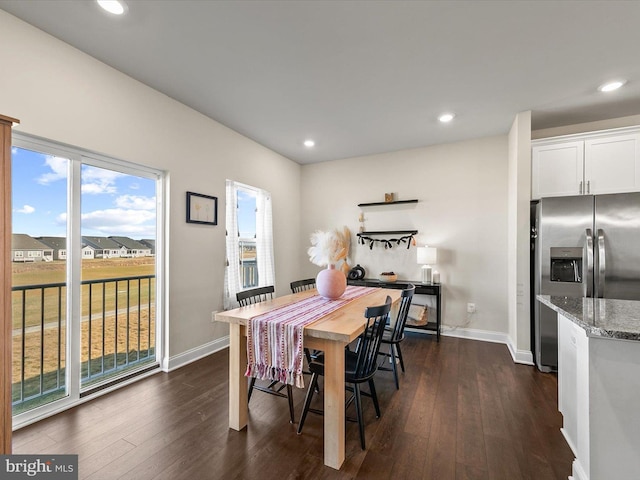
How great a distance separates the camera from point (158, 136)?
2842 mm

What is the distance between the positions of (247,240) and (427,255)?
2.62 meters

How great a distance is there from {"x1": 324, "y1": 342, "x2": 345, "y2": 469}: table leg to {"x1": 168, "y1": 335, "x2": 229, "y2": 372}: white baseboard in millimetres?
2046

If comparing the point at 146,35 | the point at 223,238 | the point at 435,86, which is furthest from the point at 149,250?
the point at 435,86

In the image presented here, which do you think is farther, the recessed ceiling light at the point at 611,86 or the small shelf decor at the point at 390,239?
the small shelf decor at the point at 390,239

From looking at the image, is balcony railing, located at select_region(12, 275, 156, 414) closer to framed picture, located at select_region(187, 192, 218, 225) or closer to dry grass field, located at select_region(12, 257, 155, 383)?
dry grass field, located at select_region(12, 257, 155, 383)

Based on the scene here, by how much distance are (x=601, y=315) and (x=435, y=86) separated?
2.30m

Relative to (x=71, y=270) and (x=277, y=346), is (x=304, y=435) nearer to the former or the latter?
(x=277, y=346)

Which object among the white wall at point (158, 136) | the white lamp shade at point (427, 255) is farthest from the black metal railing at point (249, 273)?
the white lamp shade at point (427, 255)

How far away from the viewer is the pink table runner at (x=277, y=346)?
1.70 metres

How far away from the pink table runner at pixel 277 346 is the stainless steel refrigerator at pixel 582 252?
2615 millimetres

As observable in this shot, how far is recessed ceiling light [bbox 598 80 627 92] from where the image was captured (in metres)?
2.59

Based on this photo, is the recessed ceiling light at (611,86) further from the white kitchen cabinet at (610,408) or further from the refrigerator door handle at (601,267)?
the white kitchen cabinet at (610,408)

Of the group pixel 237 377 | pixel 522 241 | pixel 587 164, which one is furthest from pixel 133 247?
pixel 587 164

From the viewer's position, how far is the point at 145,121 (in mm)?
2723
